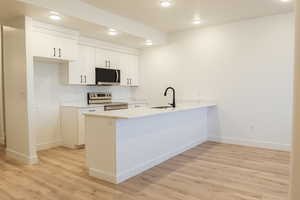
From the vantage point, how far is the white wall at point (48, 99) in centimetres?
435

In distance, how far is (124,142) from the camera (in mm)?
2844

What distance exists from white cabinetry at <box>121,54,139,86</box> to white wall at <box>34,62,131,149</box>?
5.07ft

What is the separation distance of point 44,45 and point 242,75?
13.5ft

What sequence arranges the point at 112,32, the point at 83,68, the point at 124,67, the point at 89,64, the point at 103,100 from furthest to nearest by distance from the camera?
the point at 124,67, the point at 103,100, the point at 89,64, the point at 83,68, the point at 112,32

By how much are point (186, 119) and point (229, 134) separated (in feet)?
4.31

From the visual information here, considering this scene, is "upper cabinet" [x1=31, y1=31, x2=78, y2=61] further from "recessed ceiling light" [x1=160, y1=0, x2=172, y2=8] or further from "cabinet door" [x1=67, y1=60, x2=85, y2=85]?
"recessed ceiling light" [x1=160, y1=0, x2=172, y2=8]

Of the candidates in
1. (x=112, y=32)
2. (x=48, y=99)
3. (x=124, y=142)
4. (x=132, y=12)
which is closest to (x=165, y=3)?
(x=132, y=12)

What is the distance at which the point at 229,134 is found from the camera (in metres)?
4.89

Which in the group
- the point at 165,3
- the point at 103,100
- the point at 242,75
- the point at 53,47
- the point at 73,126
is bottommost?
the point at 73,126

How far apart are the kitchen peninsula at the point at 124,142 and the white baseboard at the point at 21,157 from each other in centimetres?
120

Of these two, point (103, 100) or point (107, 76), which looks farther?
point (103, 100)

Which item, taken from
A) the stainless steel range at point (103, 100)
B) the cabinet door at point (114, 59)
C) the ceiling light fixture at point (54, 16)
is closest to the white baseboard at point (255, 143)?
the stainless steel range at point (103, 100)

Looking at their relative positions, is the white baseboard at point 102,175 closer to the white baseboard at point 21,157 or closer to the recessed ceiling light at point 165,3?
the white baseboard at point 21,157

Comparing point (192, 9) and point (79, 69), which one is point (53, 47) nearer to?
point (79, 69)
